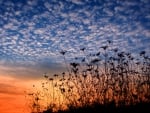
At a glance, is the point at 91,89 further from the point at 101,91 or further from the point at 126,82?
the point at 126,82

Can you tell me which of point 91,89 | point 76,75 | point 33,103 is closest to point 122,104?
point 91,89

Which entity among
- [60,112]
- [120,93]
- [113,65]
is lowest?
[60,112]

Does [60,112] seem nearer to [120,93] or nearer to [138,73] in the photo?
[120,93]

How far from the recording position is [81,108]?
10.7m

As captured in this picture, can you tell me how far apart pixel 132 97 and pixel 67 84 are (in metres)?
2.58

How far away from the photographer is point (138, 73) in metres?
10.7

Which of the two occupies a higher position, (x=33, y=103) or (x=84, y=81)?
(x=84, y=81)

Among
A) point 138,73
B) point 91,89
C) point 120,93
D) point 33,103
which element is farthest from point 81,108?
point 33,103

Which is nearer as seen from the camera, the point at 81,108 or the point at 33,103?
the point at 81,108

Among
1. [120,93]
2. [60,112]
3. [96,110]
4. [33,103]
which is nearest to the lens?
[96,110]

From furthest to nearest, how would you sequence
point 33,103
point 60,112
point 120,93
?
1. point 33,103
2. point 60,112
3. point 120,93

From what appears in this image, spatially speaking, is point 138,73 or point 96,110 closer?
point 96,110

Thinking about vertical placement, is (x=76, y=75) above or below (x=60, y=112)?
above

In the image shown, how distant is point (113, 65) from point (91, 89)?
110 centimetres
